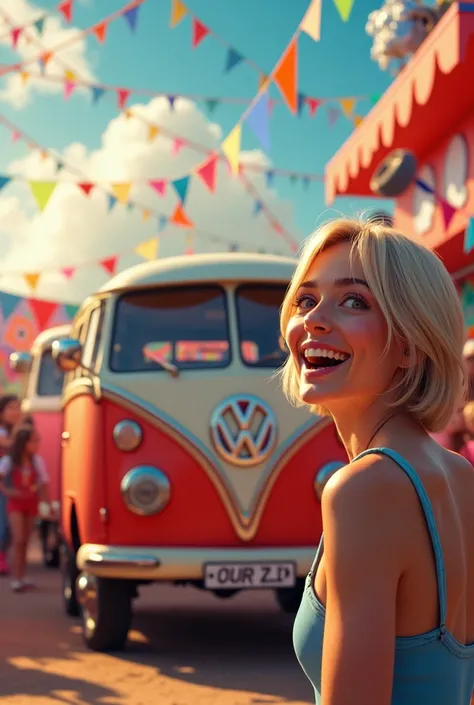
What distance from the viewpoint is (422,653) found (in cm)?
140

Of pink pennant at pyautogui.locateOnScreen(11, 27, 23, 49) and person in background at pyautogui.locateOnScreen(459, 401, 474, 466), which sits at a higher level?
pink pennant at pyautogui.locateOnScreen(11, 27, 23, 49)

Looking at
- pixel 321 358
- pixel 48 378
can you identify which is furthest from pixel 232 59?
pixel 321 358

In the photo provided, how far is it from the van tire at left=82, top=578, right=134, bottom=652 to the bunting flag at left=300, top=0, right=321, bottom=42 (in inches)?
207

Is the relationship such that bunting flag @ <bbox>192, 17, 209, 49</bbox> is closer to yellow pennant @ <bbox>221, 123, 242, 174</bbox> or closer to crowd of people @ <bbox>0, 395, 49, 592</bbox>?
yellow pennant @ <bbox>221, 123, 242, 174</bbox>

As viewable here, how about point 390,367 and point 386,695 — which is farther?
point 390,367

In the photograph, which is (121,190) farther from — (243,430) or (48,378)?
(243,430)

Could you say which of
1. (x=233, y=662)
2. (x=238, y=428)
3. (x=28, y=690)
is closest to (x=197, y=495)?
(x=238, y=428)

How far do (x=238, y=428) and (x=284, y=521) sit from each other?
56 centimetres

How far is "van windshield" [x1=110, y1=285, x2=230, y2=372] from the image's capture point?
5820 millimetres

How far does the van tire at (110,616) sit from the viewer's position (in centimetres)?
554

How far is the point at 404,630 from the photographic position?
4.53 ft

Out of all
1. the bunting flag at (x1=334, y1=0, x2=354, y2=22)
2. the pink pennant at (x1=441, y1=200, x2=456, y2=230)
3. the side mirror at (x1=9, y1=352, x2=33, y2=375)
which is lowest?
the side mirror at (x1=9, y1=352, x2=33, y2=375)

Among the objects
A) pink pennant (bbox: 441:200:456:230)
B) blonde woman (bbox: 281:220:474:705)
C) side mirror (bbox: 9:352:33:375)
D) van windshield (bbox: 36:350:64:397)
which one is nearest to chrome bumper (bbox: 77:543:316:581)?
side mirror (bbox: 9:352:33:375)

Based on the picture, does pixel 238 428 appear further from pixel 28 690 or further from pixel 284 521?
pixel 28 690
